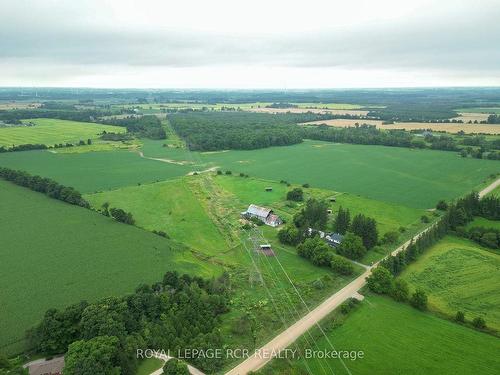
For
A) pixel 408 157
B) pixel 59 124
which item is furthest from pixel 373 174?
pixel 59 124

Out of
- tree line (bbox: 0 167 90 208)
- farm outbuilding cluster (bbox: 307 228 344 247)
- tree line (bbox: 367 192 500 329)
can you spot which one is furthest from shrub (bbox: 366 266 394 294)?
tree line (bbox: 0 167 90 208)

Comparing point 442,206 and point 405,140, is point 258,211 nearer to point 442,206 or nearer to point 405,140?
point 442,206

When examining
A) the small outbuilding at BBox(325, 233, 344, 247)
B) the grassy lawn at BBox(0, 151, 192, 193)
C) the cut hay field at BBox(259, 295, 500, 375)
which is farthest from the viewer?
the grassy lawn at BBox(0, 151, 192, 193)

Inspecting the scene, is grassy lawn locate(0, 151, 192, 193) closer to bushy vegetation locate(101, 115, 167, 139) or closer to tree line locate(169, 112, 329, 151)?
tree line locate(169, 112, 329, 151)

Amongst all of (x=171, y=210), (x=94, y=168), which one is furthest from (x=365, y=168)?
(x=94, y=168)

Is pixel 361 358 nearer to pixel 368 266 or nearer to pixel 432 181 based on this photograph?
pixel 368 266

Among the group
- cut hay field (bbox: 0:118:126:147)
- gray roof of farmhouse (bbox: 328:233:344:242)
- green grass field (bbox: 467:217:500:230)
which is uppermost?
cut hay field (bbox: 0:118:126:147)
